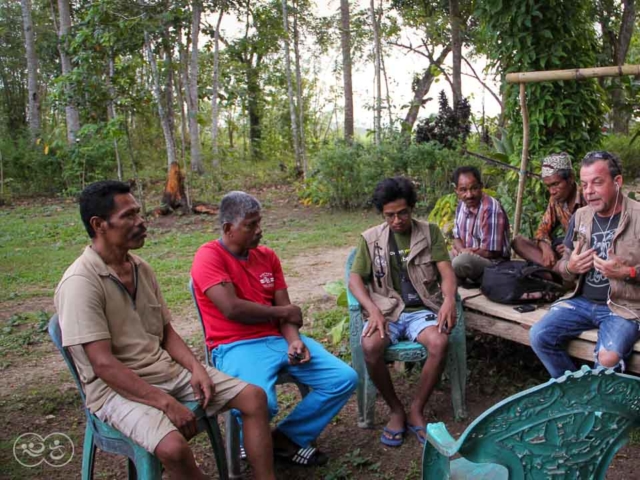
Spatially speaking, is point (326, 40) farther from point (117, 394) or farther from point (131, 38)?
point (117, 394)

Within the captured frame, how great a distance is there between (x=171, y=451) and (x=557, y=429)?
4.81 feet

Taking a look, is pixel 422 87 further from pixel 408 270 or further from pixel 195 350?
pixel 408 270

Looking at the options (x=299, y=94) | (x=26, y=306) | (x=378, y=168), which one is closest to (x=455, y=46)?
(x=299, y=94)

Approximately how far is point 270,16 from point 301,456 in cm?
1407

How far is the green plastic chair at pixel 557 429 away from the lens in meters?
1.53

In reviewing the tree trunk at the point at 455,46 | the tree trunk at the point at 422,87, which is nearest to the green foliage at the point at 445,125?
the tree trunk at the point at 455,46

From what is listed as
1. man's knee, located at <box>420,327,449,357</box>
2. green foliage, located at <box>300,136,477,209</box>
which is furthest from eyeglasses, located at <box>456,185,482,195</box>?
green foliage, located at <box>300,136,477,209</box>

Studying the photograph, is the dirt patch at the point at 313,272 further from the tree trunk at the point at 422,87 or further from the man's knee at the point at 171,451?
the tree trunk at the point at 422,87

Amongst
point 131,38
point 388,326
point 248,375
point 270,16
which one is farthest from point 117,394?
point 270,16

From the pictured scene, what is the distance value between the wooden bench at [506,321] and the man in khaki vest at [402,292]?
375mm

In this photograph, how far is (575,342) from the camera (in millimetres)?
3414

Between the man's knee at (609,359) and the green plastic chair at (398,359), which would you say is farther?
the green plastic chair at (398,359)

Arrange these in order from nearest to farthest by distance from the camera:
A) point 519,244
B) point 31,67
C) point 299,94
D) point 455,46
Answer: point 519,244 < point 299,94 < point 455,46 < point 31,67

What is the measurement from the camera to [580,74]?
414 cm
